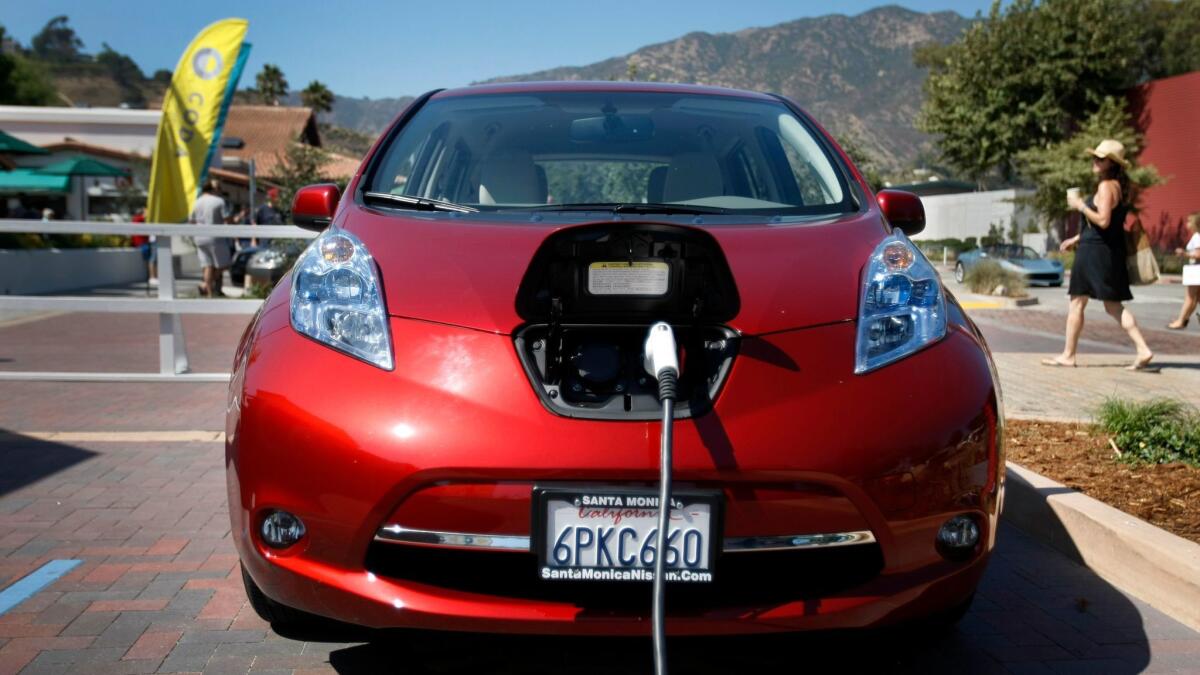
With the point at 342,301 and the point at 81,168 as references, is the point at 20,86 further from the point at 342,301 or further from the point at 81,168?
the point at 342,301

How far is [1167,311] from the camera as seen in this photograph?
17859 mm

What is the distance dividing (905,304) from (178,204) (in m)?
10.3

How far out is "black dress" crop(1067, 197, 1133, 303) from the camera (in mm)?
8852

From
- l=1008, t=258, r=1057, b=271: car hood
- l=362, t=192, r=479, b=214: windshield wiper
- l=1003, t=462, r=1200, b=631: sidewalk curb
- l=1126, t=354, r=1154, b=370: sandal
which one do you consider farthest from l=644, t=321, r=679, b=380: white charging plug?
l=1008, t=258, r=1057, b=271: car hood

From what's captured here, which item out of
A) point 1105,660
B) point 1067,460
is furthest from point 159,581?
point 1067,460

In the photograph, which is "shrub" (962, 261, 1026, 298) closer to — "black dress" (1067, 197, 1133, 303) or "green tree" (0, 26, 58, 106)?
"black dress" (1067, 197, 1133, 303)

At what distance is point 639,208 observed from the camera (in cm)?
298

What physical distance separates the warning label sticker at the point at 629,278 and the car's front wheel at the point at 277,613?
40.4 inches

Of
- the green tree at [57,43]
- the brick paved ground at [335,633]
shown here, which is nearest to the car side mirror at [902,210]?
the brick paved ground at [335,633]

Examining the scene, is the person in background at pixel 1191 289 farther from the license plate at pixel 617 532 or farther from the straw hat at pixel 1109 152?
the license plate at pixel 617 532

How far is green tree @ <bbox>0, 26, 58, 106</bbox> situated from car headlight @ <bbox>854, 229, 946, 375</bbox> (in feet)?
235

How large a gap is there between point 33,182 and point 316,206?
85.2 feet

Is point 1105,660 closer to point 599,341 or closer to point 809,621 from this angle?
point 809,621

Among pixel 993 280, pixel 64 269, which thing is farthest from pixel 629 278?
pixel 64 269
